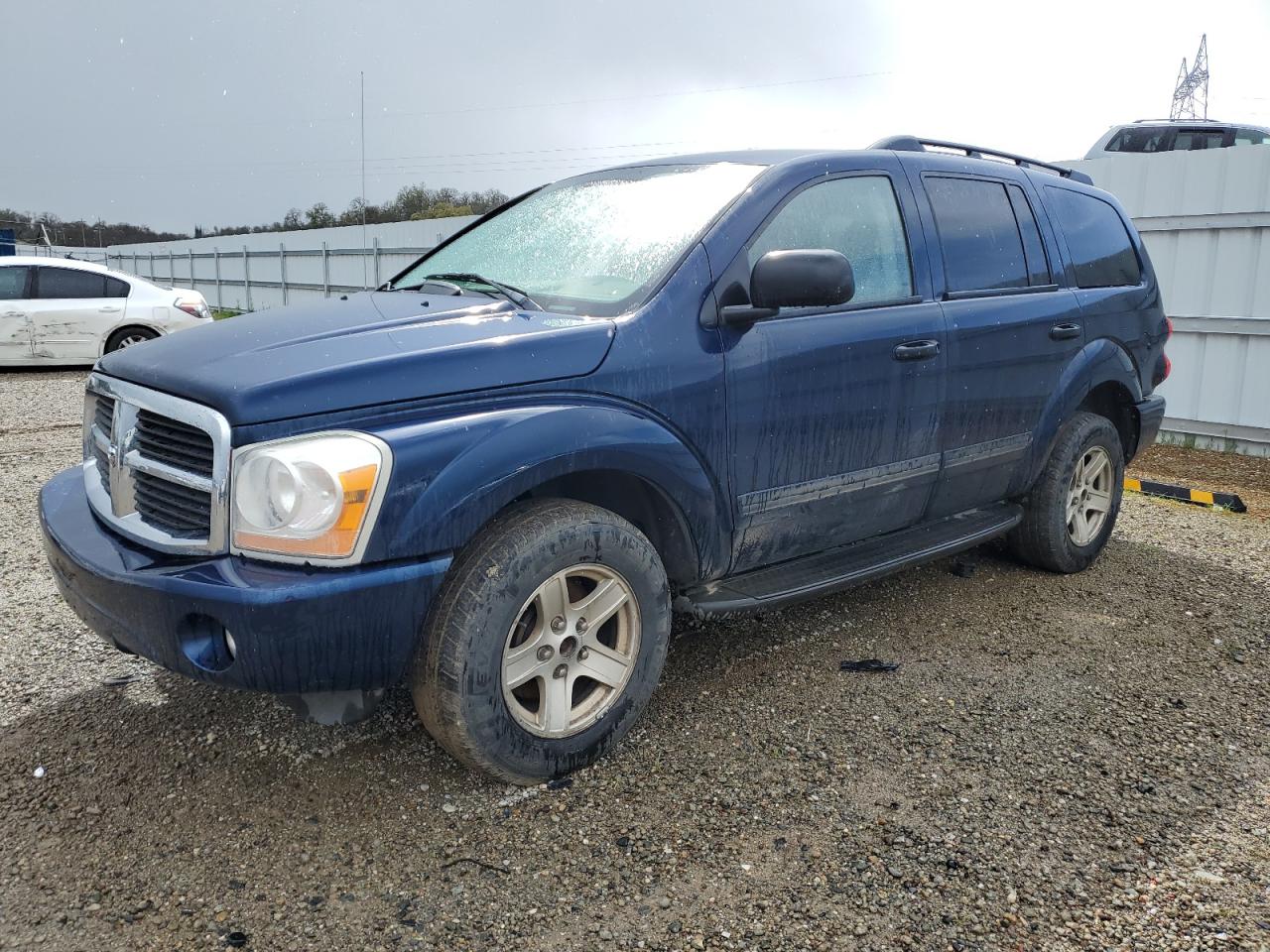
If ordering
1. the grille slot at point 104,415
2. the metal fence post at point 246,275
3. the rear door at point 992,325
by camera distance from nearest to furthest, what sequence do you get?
the grille slot at point 104,415, the rear door at point 992,325, the metal fence post at point 246,275

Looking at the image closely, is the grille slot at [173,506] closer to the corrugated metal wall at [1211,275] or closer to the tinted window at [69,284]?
the corrugated metal wall at [1211,275]

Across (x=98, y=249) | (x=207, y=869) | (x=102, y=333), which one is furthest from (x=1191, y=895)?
(x=98, y=249)

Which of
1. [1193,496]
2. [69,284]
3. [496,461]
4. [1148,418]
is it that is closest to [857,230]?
[496,461]

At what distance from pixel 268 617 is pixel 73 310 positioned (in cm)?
1191

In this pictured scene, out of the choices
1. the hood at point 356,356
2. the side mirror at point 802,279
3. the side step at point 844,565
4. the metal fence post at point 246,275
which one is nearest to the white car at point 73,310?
the hood at point 356,356

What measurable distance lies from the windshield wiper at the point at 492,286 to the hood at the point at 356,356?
0.18ft

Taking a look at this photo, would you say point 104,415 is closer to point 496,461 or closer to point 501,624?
point 496,461

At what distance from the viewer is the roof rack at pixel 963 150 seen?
4.12 metres

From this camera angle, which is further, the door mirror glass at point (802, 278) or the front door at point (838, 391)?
the front door at point (838, 391)

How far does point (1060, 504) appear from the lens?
15.4 ft

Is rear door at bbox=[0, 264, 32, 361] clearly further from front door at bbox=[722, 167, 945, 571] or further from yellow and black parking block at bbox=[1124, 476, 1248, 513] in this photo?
yellow and black parking block at bbox=[1124, 476, 1248, 513]

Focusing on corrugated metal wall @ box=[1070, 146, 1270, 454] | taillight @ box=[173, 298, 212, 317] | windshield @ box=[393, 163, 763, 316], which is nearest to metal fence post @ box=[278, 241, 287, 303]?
taillight @ box=[173, 298, 212, 317]

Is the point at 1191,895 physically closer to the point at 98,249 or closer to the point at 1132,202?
the point at 1132,202

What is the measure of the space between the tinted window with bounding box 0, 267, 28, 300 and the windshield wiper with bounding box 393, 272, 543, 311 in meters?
10.7
